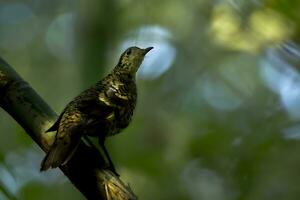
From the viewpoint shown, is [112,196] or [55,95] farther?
[55,95]

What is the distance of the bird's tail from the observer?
106 inches

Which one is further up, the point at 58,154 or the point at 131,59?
the point at 131,59

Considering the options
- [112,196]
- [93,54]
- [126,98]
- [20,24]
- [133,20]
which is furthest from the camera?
[20,24]

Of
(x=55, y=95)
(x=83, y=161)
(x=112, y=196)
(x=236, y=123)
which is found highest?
(x=55, y=95)

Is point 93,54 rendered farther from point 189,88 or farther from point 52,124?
point 189,88

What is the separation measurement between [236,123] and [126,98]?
3.32 m

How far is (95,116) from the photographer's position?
10.2 feet

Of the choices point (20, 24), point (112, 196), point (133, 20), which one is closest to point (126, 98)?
point (112, 196)

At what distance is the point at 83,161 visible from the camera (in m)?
2.77

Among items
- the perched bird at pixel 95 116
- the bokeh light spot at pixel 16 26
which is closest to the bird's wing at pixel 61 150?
the perched bird at pixel 95 116

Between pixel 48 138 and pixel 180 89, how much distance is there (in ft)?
17.8

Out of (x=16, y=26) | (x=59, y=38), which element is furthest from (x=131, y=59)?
(x=16, y=26)

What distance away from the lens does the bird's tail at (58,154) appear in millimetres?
2701

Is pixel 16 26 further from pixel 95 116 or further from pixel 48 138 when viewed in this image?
pixel 48 138
